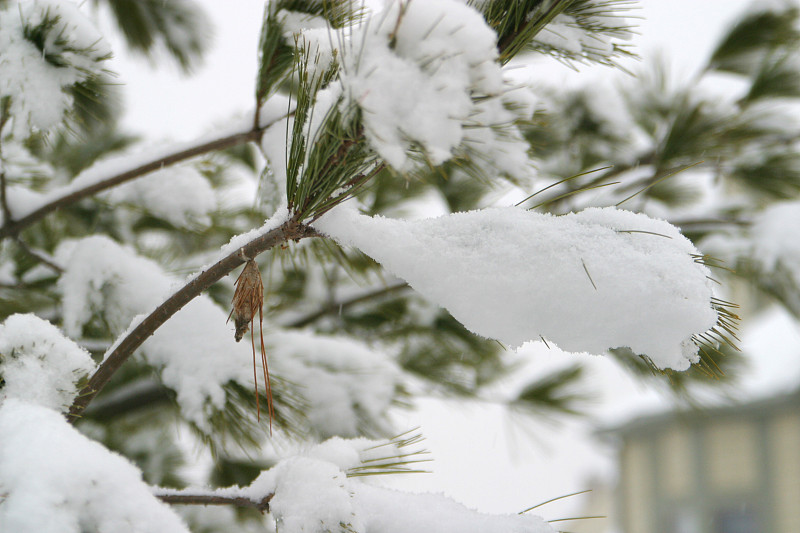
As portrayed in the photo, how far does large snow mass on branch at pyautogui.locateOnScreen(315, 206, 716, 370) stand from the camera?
1.32 feet

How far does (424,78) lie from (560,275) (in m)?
0.17

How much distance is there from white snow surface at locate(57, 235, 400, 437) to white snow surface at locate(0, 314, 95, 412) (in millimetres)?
48

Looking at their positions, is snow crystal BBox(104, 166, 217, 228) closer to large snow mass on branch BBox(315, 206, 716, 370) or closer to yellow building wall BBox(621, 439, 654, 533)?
large snow mass on branch BBox(315, 206, 716, 370)

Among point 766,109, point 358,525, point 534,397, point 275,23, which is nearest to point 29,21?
point 275,23

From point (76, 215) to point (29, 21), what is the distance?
1.73 feet

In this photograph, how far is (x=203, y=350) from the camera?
697mm

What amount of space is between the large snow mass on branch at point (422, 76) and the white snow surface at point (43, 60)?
1.72 feet

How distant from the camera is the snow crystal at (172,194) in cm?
96

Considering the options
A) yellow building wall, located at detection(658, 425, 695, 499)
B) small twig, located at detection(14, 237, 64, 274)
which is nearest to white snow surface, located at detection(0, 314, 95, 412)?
small twig, located at detection(14, 237, 64, 274)

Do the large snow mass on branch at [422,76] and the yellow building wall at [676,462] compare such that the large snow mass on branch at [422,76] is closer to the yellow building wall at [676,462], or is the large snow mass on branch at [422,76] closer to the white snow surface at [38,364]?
the white snow surface at [38,364]

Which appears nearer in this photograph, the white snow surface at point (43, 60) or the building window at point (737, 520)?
the white snow surface at point (43, 60)

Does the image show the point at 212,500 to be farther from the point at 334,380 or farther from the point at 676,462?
the point at 676,462

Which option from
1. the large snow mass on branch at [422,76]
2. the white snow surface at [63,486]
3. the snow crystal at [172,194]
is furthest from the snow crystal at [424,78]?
the snow crystal at [172,194]

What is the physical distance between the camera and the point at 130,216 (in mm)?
1211
